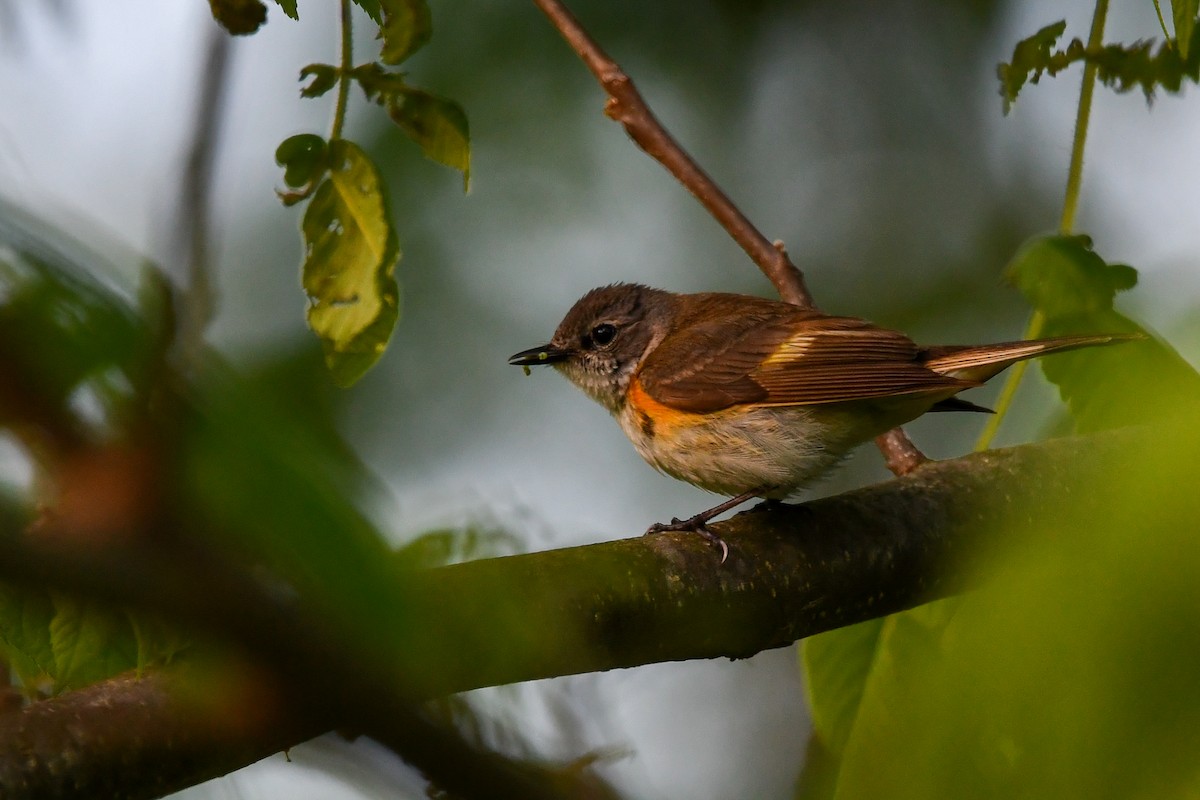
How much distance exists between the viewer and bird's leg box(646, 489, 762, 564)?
287 centimetres

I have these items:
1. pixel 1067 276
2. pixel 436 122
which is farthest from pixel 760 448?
pixel 436 122

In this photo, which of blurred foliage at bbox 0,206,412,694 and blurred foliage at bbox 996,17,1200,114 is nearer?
blurred foliage at bbox 0,206,412,694

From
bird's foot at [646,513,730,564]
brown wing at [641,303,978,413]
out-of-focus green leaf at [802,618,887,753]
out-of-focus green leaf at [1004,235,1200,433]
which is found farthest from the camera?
brown wing at [641,303,978,413]

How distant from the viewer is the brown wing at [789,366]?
3801 millimetres

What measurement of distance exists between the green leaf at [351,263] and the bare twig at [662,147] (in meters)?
1.39

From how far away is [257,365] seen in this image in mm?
787

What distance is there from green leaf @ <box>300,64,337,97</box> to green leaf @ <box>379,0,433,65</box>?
11cm

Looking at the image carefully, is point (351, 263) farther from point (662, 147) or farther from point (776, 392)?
point (776, 392)

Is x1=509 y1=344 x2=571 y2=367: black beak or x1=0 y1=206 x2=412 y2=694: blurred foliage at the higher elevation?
x1=509 y1=344 x2=571 y2=367: black beak

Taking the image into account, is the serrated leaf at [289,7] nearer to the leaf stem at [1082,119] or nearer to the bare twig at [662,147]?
the bare twig at [662,147]

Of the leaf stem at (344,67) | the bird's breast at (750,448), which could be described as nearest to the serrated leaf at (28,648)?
the leaf stem at (344,67)

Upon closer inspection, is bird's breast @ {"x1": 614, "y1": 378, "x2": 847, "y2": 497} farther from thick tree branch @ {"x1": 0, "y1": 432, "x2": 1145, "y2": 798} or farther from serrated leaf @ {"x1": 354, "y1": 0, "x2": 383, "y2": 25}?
serrated leaf @ {"x1": 354, "y1": 0, "x2": 383, "y2": 25}

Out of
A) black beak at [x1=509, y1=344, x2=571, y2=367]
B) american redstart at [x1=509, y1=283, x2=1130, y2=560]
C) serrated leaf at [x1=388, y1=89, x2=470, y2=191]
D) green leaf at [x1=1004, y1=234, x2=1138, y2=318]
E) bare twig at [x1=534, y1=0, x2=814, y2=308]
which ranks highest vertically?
black beak at [x1=509, y1=344, x2=571, y2=367]

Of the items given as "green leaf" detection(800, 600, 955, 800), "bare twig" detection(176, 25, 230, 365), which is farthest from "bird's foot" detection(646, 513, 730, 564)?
"bare twig" detection(176, 25, 230, 365)
